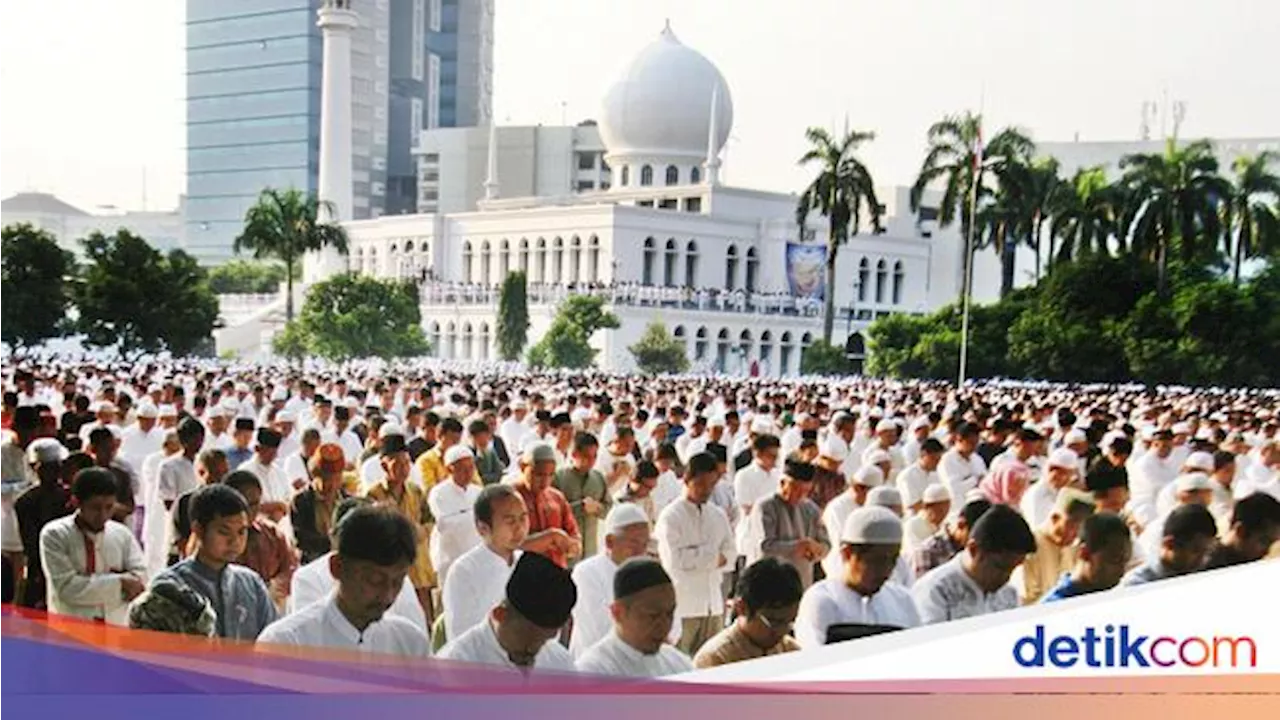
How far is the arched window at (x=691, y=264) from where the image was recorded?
18.5ft

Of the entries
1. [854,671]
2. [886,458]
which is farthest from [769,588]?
[886,458]

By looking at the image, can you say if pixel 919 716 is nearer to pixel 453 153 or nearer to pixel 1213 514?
pixel 1213 514

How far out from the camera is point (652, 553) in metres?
5.10

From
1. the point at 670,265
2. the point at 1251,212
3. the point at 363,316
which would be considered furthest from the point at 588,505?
the point at 1251,212

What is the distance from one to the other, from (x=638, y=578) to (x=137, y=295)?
2022 mm

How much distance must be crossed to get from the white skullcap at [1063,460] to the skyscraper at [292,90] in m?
2.39

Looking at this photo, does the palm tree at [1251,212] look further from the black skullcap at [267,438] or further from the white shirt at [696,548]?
the black skullcap at [267,438]

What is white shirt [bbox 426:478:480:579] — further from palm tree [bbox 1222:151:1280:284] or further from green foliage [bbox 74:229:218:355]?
palm tree [bbox 1222:151:1280:284]

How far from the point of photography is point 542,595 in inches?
154

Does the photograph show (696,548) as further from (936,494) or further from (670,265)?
(670,265)

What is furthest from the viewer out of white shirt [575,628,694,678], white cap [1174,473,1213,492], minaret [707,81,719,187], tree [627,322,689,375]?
tree [627,322,689,375]

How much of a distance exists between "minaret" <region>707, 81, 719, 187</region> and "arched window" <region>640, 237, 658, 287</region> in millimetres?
358

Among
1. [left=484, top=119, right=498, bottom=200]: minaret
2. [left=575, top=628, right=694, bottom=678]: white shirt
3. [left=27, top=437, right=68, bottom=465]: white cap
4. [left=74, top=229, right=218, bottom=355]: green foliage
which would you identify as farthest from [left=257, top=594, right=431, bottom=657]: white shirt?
[left=484, top=119, right=498, bottom=200]: minaret

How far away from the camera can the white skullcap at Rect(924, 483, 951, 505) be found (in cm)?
546
